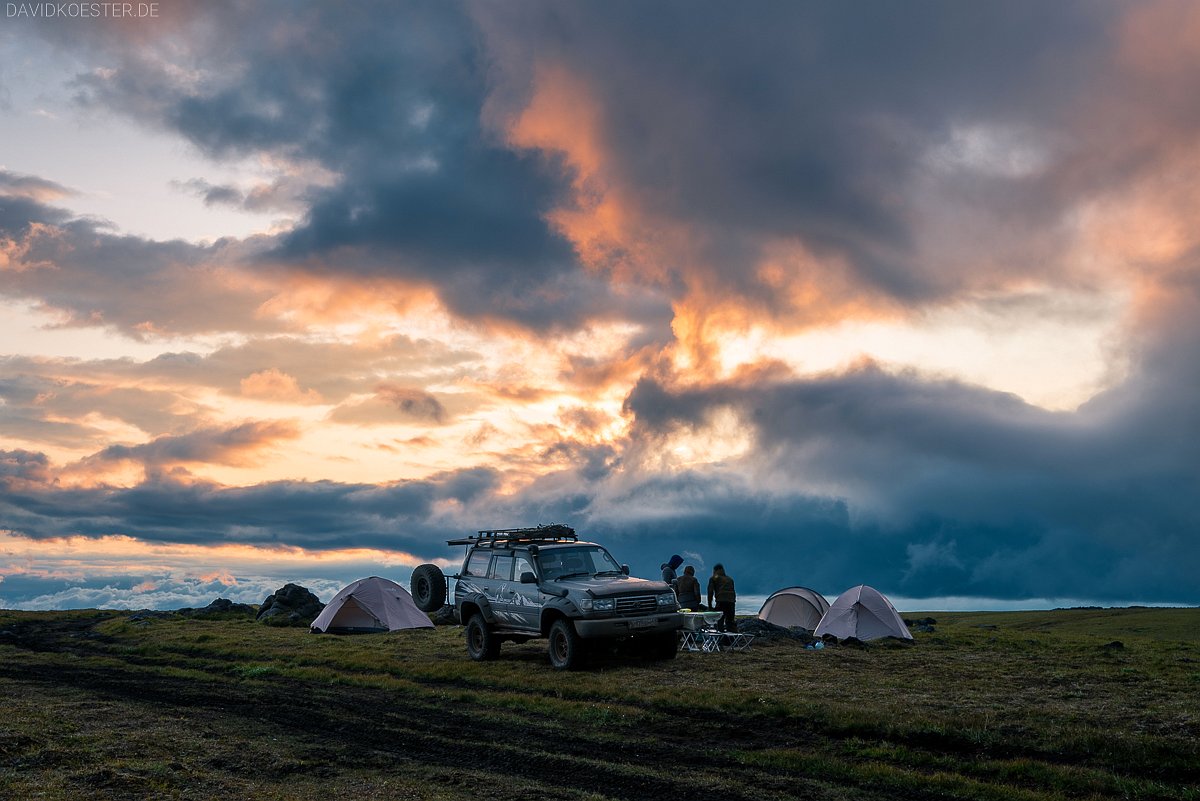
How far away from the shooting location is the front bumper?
70.3 ft

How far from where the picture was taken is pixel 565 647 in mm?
22266

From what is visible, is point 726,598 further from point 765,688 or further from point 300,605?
point 300,605

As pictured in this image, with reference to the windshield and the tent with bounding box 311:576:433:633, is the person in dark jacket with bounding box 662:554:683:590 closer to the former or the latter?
the windshield

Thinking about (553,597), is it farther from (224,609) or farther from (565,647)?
(224,609)

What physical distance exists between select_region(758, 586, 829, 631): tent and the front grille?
1168 centimetres

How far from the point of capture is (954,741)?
43.0ft

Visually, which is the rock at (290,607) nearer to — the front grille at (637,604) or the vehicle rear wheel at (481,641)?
the vehicle rear wheel at (481,641)

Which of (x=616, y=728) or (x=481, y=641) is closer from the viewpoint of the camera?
(x=616, y=728)

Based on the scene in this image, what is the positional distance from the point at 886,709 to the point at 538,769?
6680 millimetres

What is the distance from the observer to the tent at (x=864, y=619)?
30.4 metres

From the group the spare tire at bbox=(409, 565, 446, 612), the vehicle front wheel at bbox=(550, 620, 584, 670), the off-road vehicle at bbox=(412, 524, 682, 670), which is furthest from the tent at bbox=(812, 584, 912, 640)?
the spare tire at bbox=(409, 565, 446, 612)

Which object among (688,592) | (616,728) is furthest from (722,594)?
(616,728)

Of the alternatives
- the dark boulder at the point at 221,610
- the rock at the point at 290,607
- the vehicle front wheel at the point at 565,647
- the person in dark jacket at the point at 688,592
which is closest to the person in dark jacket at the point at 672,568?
the person in dark jacket at the point at 688,592

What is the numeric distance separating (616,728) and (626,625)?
687cm
